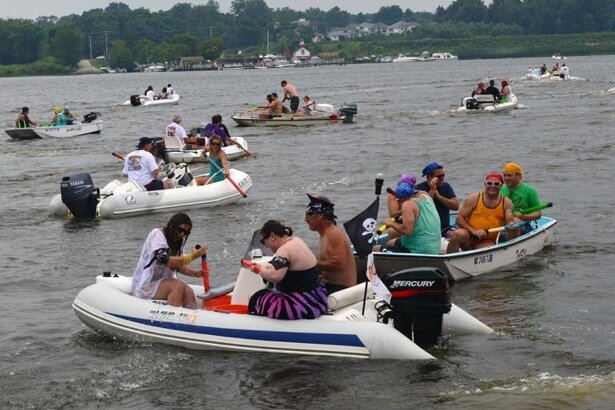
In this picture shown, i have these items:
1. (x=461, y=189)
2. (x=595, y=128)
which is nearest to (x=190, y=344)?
(x=461, y=189)

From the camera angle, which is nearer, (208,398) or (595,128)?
(208,398)

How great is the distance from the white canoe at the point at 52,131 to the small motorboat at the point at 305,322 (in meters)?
25.1

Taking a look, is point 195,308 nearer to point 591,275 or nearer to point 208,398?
point 208,398

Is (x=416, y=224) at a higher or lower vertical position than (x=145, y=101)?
higher

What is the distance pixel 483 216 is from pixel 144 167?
738cm

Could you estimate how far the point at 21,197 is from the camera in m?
23.5

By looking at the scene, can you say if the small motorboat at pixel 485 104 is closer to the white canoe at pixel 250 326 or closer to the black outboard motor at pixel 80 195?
the black outboard motor at pixel 80 195

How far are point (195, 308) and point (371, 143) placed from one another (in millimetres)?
21795

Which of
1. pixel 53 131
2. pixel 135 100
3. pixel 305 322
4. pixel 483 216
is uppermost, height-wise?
pixel 483 216

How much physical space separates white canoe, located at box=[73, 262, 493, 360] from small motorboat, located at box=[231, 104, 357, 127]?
25336mm

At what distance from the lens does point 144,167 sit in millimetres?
19328

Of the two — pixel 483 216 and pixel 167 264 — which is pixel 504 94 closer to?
pixel 483 216

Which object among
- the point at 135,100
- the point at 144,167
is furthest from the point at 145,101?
the point at 144,167

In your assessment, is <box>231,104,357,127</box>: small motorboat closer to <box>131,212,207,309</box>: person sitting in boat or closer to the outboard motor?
the outboard motor
